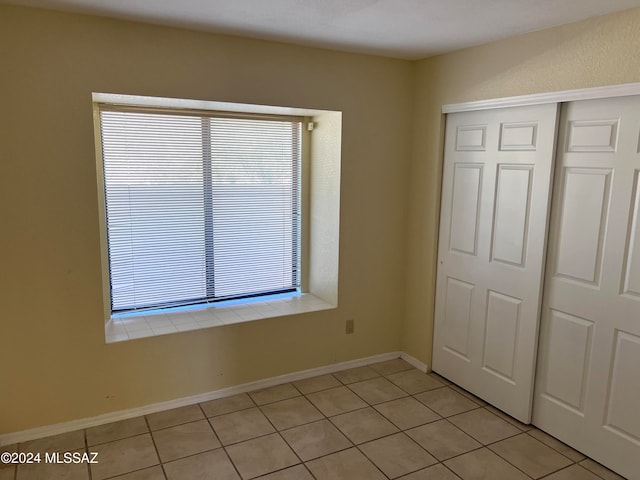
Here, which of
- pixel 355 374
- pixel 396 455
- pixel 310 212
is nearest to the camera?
pixel 396 455

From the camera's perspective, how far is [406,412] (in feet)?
10.1

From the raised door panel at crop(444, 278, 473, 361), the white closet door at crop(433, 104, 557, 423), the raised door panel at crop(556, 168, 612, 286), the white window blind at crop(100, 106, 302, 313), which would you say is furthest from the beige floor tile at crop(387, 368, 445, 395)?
the raised door panel at crop(556, 168, 612, 286)

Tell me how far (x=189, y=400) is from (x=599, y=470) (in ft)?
8.07

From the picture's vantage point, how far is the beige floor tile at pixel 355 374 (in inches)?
139

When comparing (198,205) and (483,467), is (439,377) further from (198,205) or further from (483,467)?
(198,205)

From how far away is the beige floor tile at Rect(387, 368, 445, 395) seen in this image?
11.2 ft

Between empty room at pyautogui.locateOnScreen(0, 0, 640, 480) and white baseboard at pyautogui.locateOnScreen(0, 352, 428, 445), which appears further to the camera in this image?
white baseboard at pyautogui.locateOnScreen(0, 352, 428, 445)

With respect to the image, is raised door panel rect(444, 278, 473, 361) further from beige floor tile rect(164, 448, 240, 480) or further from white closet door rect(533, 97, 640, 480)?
beige floor tile rect(164, 448, 240, 480)

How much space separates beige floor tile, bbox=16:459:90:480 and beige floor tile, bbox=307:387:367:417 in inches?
55.6

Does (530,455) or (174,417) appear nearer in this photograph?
(530,455)

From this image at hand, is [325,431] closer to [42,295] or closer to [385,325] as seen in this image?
[385,325]

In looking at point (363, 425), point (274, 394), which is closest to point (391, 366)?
point (363, 425)

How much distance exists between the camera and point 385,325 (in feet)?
12.6

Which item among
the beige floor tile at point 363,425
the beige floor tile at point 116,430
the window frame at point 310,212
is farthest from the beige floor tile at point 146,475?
the beige floor tile at point 363,425
